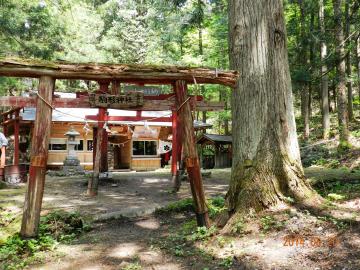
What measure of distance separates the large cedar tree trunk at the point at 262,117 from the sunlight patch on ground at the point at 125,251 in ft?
5.50

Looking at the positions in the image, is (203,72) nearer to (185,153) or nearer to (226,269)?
(185,153)

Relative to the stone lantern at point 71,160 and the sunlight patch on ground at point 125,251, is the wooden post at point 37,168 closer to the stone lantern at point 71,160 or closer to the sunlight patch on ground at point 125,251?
the sunlight patch on ground at point 125,251

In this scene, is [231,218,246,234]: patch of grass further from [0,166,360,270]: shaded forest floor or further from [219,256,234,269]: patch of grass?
[219,256,234,269]: patch of grass

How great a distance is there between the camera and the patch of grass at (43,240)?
5.16 meters

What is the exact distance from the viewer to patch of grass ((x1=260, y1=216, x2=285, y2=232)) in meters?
4.88

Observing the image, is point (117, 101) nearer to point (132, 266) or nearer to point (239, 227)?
point (132, 266)

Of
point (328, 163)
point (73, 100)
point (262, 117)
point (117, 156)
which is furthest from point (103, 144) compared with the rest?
point (117, 156)

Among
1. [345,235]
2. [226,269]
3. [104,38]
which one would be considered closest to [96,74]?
[226,269]

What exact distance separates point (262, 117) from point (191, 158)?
133cm

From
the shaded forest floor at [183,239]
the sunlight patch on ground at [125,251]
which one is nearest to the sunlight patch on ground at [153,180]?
the shaded forest floor at [183,239]

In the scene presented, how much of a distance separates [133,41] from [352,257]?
84.9 ft

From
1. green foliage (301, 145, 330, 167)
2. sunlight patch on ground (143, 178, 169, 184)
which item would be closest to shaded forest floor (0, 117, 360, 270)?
sunlight patch on ground (143, 178, 169, 184)

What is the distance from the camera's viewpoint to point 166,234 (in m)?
6.36

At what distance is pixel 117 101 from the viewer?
19.4 feet
